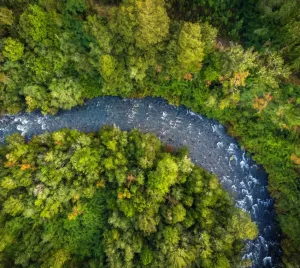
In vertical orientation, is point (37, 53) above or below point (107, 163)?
above

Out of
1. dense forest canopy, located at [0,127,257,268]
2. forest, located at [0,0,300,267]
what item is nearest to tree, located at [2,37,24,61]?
forest, located at [0,0,300,267]

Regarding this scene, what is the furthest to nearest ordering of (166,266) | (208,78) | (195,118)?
(195,118), (208,78), (166,266)

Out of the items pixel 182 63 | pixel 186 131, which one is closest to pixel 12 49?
pixel 182 63

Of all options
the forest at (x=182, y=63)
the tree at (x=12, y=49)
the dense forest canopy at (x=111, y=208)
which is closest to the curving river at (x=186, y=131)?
the forest at (x=182, y=63)

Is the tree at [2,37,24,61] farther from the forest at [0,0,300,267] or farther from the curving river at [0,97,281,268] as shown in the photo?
the curving river at [0,97,281,268]

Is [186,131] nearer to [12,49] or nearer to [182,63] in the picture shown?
[182,63]

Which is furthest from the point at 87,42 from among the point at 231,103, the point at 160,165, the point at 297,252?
the point at 297,252

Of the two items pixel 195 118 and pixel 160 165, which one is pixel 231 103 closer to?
pixel 195 118
